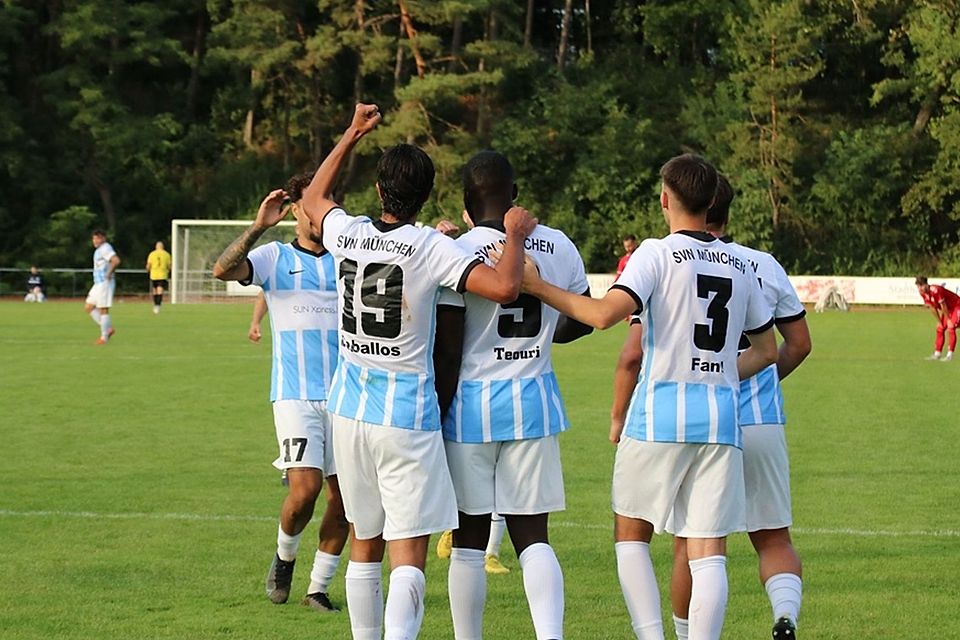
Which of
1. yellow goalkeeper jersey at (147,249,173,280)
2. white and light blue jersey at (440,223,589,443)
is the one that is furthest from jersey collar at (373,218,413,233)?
yellow goalkeeper jersey at (147,249,173,280)

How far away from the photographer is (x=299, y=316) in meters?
7.05

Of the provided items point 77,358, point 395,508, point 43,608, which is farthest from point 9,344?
point 395,508

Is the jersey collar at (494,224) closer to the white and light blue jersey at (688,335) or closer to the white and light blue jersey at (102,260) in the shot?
the white and light blue jersey at (688,335)

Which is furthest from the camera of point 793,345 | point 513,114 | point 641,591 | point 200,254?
point 513,114

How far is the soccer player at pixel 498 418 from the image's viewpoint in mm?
5211

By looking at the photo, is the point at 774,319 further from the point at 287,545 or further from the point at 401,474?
the point at 287,545

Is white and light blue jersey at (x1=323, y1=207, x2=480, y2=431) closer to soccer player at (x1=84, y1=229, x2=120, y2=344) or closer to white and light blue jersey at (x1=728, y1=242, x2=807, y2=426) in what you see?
white and light blue jersey at (x1=728, y1=242, x2=807, y2=426)

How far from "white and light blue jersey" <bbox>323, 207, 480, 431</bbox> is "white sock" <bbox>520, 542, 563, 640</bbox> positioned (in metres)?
0.62

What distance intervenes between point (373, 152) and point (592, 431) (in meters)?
41.7

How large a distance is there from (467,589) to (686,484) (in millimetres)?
890

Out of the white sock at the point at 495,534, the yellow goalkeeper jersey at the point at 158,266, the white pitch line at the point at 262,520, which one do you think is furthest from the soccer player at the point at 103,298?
Result: the white sock at the point at 495,534

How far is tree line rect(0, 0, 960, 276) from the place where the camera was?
→ 5069cm

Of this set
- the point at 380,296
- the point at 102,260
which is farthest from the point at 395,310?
the point at 102,260

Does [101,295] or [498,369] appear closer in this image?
[498,369]
